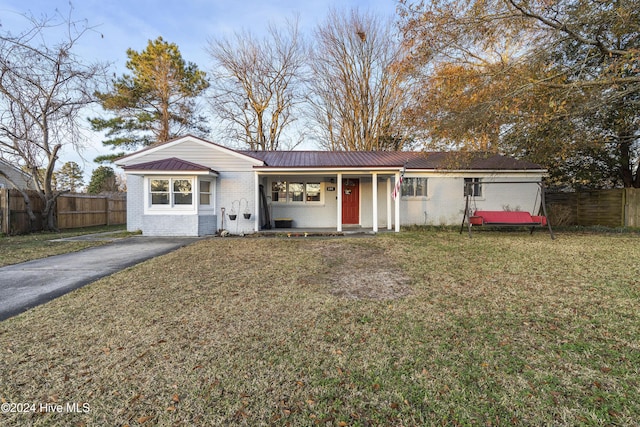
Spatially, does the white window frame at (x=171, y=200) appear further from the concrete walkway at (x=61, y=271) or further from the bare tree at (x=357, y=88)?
the bare tree at (x=357, y=88)

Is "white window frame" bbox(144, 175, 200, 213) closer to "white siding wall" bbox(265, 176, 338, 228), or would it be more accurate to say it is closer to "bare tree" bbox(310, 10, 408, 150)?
"white siding wall" bbox(265, 176, 338, 228)

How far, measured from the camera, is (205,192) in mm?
11562

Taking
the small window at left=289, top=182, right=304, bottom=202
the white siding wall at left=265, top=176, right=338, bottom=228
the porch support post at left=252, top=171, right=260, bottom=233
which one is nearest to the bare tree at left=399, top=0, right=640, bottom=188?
the white siding wall at left=265, top=176, right=338, bottom=228

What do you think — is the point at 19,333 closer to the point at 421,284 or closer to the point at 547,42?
the point at 421,284

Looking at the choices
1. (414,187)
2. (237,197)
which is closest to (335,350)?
(237,197)

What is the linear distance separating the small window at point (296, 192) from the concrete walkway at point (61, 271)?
5401 millimetres

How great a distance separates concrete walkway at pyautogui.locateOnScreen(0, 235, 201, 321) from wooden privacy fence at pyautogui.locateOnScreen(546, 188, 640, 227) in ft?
57.0

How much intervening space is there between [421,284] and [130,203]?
455 inches

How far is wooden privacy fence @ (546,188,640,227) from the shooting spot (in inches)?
519

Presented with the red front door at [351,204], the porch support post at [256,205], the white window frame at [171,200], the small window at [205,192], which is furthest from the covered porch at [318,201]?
the white window frame at [171,200]

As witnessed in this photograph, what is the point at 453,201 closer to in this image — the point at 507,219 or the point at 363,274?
the point at 507,219

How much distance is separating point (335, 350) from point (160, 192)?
10543 mm

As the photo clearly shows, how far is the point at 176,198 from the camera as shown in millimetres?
11195

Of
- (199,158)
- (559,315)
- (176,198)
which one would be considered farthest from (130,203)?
(559,315)
